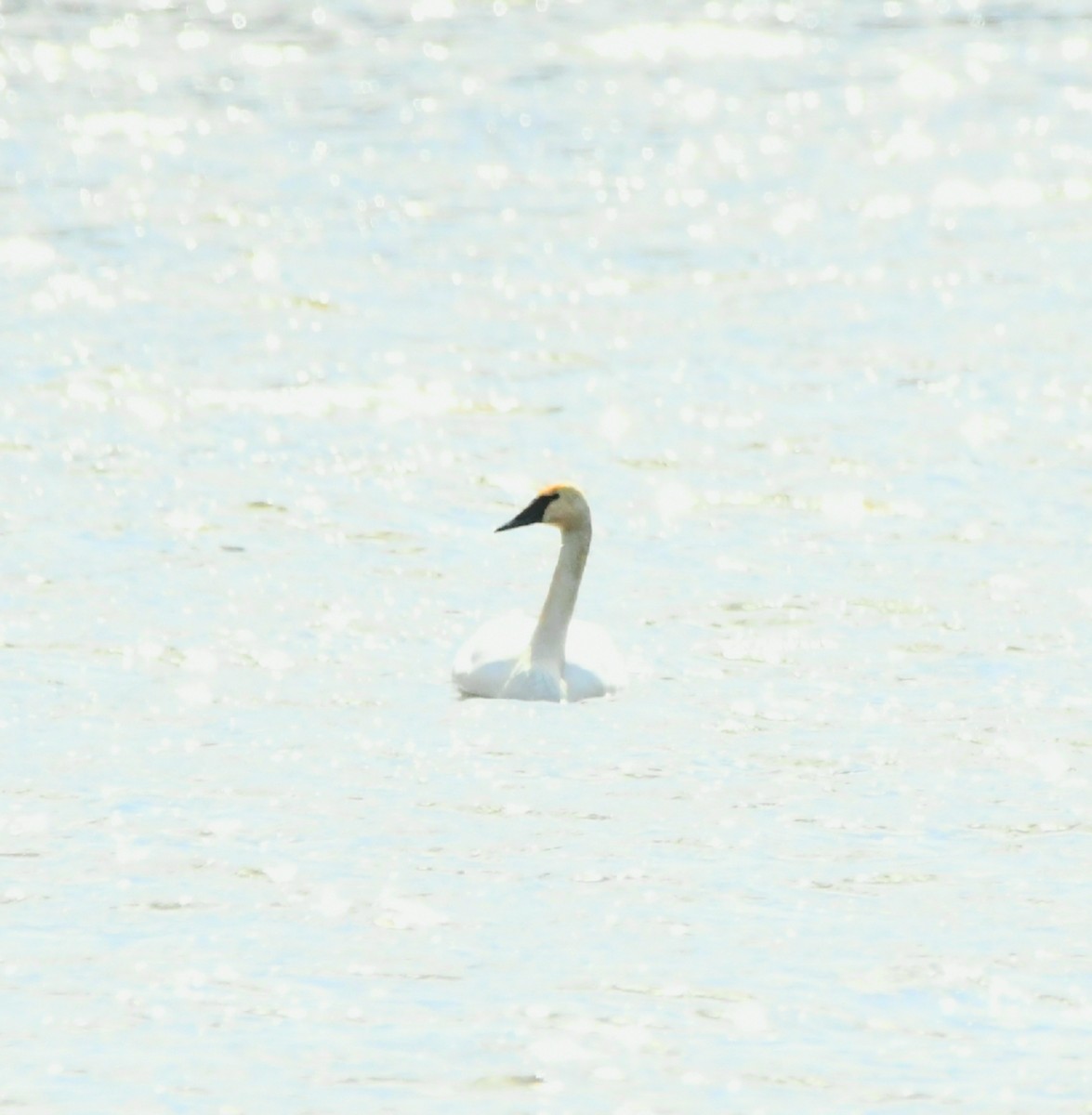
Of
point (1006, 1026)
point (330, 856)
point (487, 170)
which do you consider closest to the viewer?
point (1006, 1026)

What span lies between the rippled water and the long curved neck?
1.19 ft

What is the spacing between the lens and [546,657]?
15.1m

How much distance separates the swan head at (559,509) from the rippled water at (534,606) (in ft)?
2.37

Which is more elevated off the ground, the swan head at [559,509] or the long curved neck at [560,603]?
the swan head at [559,509]

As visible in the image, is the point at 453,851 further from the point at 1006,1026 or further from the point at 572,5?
the point at 572,5

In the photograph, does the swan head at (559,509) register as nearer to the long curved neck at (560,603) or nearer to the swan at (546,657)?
the long curved neck at (560,603)

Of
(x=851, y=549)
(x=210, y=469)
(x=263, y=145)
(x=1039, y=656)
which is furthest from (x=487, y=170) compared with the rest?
(x=1039, y=656)

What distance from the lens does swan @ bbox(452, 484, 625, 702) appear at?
14938 mm

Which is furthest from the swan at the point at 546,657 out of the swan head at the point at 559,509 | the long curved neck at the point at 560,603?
the swan head at the point at 559,509

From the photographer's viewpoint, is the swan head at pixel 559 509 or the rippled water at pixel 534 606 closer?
the rippled water at pixel 534 606

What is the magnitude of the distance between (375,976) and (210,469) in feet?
31.0

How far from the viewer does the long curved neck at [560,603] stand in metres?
15.1

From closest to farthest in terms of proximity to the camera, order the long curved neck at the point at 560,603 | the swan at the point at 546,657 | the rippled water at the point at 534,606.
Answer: the rippled water at the point at 534,606, the swan at the point at 546,657, the long curved neck at the point at 560,603

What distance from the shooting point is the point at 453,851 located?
12133mm
